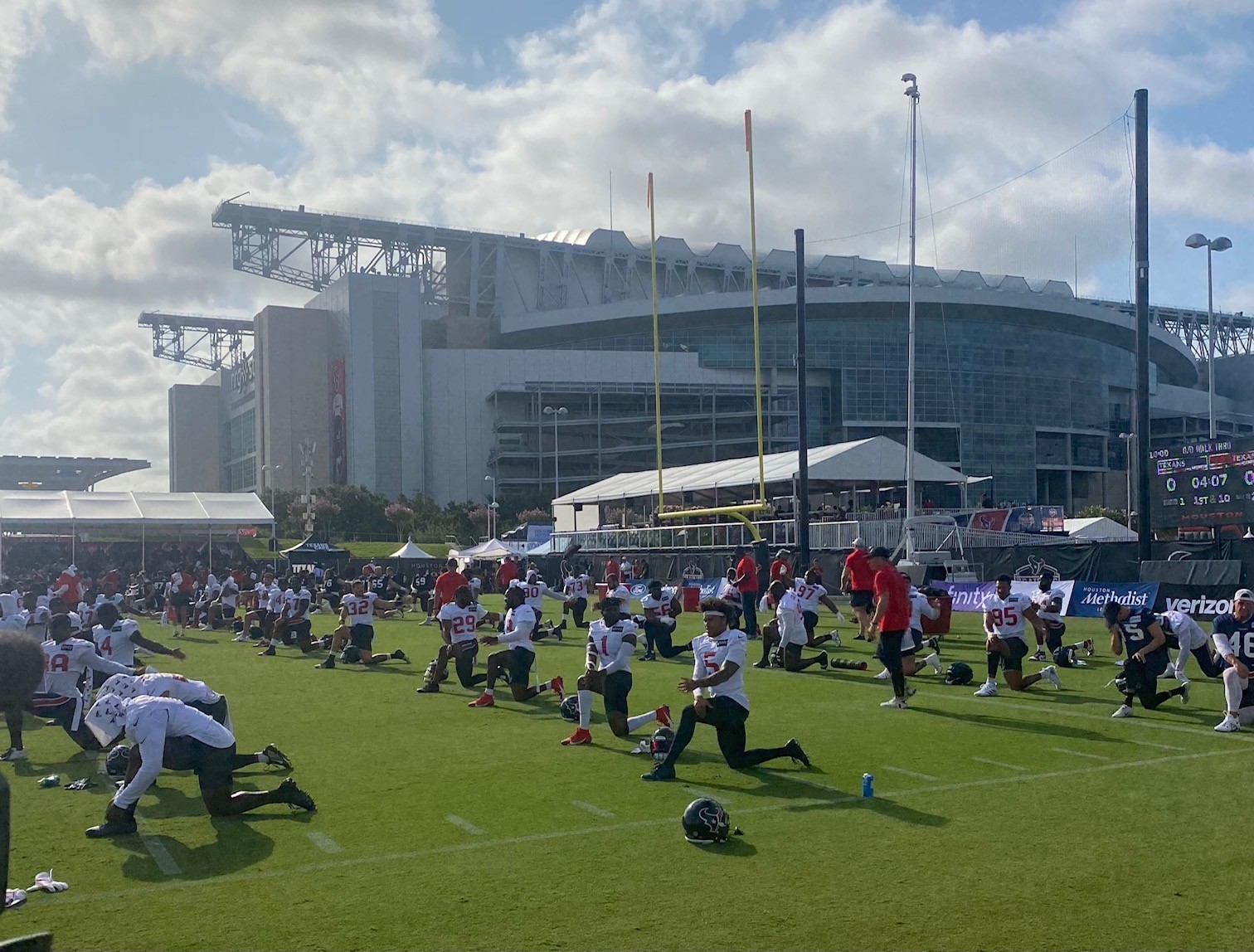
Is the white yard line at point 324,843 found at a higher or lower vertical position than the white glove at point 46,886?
lower

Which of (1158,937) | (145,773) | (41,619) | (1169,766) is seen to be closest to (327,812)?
(145,773)

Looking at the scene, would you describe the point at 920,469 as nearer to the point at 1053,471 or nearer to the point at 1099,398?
the point at 1053,471

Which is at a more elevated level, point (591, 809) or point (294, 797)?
point (294, 797)

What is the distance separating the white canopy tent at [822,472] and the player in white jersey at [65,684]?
3081 cm

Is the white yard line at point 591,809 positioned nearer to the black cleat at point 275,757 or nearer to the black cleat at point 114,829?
the black cleat at point 275,757

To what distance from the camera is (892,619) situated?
14219mm

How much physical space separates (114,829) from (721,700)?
4690 millimetres

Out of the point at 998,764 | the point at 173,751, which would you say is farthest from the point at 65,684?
the point at 998,764

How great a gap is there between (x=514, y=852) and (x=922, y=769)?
4146mm

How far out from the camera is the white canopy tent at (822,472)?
42.4m

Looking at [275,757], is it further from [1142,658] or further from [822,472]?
[822,472]

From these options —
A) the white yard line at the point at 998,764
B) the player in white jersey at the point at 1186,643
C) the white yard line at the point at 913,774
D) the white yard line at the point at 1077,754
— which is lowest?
the white yard line at the point at 1077,754

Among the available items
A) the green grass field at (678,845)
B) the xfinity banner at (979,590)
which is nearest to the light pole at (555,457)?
the xfinity banner at (979,590)

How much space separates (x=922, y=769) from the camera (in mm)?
10141
